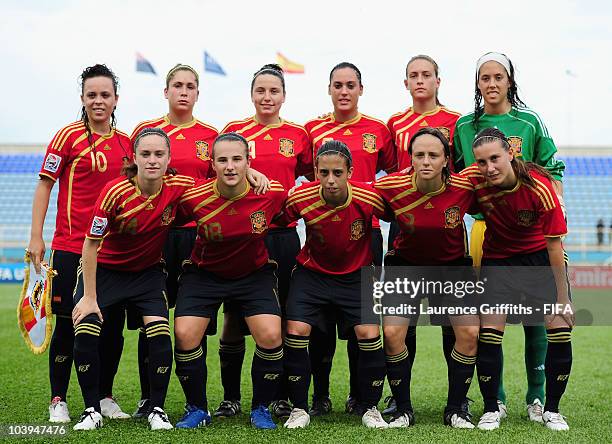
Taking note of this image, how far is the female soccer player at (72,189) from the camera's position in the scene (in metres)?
4.75

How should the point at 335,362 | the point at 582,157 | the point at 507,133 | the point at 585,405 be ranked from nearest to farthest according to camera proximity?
the point at 507,133 → the point at 585,405 → the point at 335,362 → the point at 582,157

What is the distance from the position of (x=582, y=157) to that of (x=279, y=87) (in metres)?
29.1

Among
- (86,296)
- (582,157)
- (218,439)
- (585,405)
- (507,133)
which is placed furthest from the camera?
(582,157)

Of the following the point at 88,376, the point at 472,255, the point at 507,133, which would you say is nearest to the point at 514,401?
the point at 472,255

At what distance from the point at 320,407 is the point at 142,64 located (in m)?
20.5

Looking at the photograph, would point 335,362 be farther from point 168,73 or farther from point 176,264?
point 168,73

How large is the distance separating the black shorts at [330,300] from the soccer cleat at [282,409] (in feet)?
2.19

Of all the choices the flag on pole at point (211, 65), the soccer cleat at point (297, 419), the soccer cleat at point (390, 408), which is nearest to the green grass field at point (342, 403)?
the soccer cleat at point (297, 419)

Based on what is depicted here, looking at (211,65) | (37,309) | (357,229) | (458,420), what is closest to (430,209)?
(357,229)

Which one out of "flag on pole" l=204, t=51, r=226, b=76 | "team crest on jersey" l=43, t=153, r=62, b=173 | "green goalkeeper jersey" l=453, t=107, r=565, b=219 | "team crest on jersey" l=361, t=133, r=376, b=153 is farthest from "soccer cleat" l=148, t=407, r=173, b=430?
"flag on pole" l=204, t=51, r=226, b=76

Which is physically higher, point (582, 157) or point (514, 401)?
point (582, 157)

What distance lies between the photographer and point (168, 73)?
512cm

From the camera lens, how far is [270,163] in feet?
16.4

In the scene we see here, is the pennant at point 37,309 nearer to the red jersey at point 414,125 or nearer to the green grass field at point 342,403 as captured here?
Answer: the green grass field at point 342,403
